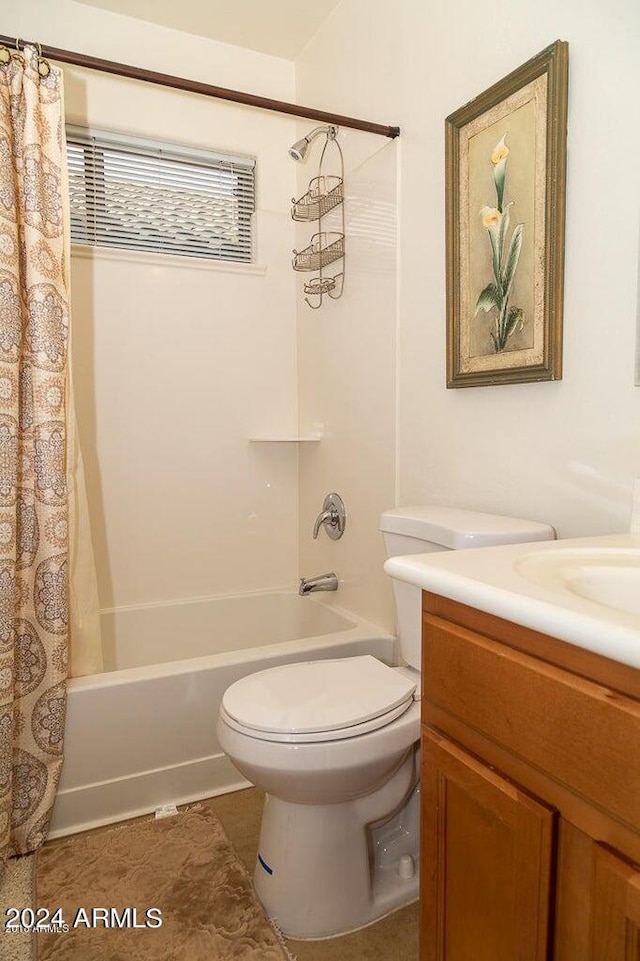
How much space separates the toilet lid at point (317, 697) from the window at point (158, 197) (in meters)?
1.73

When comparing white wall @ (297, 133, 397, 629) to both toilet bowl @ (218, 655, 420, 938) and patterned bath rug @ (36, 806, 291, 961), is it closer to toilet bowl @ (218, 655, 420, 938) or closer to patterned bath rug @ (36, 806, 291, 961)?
toilet bowl @ (218, 655, 420, 938)

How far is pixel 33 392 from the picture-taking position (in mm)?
1577

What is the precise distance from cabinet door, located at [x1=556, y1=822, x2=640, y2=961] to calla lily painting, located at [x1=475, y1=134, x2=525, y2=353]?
1063 millimetres

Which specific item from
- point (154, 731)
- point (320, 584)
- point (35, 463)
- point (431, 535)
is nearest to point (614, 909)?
point (431, 535)

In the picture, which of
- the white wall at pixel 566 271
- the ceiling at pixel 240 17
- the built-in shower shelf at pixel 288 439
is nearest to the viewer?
the white wall at pixel 566 271

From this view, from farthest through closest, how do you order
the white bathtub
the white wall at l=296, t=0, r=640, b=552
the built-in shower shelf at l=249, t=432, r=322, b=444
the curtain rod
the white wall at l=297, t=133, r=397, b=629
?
the built-in shower shelf at l=249, t=432, r=322, b=444 < the white wall at l=297, t=133, r=397, b=629 < the white bathtub < the curtain rod < the white wall at l=296, t=0, r=640, b=552

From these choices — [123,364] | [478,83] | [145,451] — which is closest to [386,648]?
[145,451]

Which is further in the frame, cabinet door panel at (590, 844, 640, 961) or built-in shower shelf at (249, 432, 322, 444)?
built-in shower shelf at (249, 432, 322, 444)

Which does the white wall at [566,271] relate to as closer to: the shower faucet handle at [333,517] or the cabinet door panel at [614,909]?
the shower faucet handle at [333,517]

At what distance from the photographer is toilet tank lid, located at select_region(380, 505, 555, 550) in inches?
49.1

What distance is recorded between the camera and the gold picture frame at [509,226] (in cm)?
127

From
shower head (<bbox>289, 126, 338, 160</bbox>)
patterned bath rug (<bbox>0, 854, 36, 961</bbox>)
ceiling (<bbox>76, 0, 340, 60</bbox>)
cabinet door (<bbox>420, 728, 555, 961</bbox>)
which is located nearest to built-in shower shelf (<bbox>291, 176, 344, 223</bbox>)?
shower head (<bbox>289, 126, 338, 160</bbox>)

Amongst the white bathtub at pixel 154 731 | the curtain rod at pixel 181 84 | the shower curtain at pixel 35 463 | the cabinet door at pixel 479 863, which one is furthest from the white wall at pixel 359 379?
the cabinet door at pixel 479 863

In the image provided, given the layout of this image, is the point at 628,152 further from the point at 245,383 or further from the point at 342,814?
the point at 245,383
